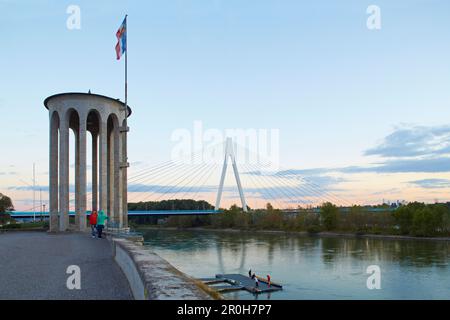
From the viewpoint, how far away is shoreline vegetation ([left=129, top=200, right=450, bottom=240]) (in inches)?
2215

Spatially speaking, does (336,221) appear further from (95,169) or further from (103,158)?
(103,158)

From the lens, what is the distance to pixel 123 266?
24.9 feet

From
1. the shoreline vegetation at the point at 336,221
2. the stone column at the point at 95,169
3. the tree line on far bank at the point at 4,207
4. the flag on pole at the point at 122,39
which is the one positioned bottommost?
the shoreline vegetation at the point at 336,221

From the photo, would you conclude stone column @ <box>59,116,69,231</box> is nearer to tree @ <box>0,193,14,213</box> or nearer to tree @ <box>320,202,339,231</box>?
tree @ <box>0,193,14,213</box>

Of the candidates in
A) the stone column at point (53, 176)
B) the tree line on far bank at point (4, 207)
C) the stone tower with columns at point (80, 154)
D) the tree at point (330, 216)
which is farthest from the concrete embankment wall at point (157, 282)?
the tree at point (330, 216)

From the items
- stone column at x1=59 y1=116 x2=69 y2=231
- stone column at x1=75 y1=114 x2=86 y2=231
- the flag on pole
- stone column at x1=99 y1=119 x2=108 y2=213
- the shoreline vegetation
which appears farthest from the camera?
the shoreline vegetation

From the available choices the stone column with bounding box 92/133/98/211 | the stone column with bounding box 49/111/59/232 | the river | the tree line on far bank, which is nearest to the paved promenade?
the river

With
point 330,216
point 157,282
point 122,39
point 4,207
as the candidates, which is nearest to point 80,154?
point 122,39

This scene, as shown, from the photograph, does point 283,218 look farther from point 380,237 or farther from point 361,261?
point 361,261

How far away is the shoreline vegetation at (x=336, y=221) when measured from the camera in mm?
56250

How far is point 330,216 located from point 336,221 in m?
1.24

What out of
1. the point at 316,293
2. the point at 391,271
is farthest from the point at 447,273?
the point at 316,293

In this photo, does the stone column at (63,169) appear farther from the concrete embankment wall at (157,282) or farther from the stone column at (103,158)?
the concrete embankment wall at (157,282)

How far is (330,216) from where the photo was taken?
68.1 meters
